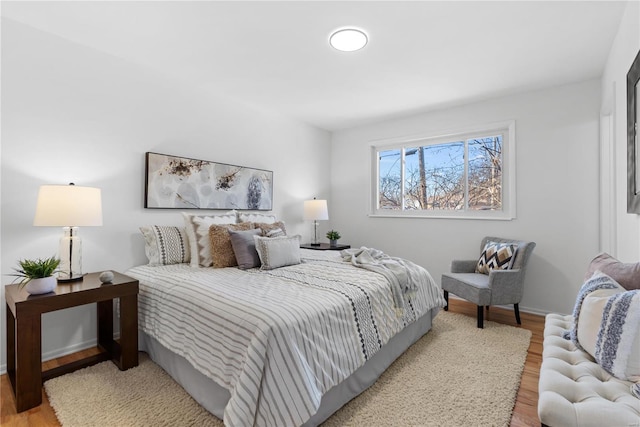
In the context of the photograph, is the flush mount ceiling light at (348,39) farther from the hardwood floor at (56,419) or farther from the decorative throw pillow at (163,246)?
the hardwood floor at (56,419)

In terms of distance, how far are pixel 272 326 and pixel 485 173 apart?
3.44 m

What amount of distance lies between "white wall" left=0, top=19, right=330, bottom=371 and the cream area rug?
0.74 meters

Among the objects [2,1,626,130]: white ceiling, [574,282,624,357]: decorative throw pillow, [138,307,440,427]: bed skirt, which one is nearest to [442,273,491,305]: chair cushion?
[138,307,440,427]: bed skirt

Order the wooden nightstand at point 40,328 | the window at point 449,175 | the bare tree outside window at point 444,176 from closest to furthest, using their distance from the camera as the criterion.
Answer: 1. the wooden nightstand at point 40,328
2. the window at point 449,175
3. the bare tree outside window at point 444,176

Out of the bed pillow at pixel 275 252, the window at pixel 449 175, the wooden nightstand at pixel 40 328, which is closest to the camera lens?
the wooden nightstand at pixel 40 328

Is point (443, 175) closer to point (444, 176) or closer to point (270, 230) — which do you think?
point (444, 176)

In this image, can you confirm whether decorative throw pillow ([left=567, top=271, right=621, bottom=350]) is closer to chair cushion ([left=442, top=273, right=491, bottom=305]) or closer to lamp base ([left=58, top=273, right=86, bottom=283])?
chair cushion ([left=442, top=273, right=491, bottom=305])

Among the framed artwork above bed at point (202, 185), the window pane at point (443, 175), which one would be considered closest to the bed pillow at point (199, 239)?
the framed artwork above bed at point (202, 185)

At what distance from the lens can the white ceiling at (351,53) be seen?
2039mm

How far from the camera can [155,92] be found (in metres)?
2.92

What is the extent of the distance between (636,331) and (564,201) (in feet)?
8.21

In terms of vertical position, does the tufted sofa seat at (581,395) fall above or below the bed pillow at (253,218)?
below

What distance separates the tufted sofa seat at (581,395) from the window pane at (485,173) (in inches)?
103

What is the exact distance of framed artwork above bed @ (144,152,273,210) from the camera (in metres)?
2.91
